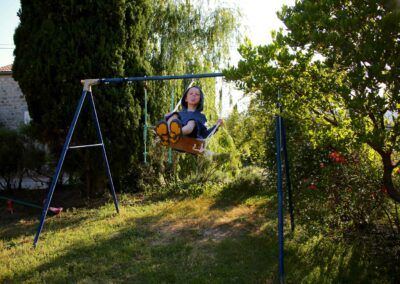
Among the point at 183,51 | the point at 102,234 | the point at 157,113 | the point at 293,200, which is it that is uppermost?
the point at 183,51

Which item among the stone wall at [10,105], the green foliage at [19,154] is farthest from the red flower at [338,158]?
the stone wall at [10,105]

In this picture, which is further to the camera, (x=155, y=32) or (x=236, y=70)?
(x=155, y=32)

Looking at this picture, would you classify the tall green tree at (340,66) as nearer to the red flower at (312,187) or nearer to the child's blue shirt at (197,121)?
the red flower at (312,187)

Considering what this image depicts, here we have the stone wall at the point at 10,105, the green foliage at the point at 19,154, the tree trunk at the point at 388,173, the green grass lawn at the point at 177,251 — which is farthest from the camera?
the stone wall at the point at 10,105

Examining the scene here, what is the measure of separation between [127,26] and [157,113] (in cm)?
168

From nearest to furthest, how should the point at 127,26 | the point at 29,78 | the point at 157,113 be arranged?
the point at 29,78
the point at 127,26
the point at 157,113

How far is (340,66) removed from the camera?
2775 mm

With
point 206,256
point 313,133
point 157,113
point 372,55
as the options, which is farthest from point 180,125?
point 157,113

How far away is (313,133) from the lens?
9.96 feet

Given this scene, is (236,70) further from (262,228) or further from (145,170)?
(145,170)

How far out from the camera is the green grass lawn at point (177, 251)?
13.0ft

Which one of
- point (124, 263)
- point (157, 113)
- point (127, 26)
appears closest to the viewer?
point (124, 263)

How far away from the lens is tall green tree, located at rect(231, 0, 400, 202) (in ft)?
8.37

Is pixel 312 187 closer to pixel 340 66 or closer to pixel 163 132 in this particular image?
pixel 163 132
